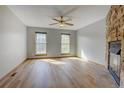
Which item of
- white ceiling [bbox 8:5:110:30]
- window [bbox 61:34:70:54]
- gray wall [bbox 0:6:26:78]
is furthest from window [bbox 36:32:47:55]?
gray wall [bbox 0:6:26:78]

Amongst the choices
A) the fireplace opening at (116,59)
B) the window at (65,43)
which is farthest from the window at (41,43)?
the fireplace opening at (116,59)

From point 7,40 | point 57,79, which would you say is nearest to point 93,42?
point 57,79

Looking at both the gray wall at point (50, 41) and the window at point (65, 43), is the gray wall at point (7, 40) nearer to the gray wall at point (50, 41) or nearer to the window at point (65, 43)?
the gray wall at point (50, 41)

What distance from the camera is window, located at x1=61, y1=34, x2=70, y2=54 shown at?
8.39 m

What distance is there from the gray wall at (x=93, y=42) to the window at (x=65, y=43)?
952mm

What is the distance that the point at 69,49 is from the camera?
8.65m

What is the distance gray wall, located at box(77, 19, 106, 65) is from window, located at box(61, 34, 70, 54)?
0.95m

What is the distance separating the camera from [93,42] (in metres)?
5.99

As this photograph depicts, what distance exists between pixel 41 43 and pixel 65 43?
1.97 metres

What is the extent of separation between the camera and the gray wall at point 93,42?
5.12 m

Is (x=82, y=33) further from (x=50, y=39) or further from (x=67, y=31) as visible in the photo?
(x=50, y=39)
